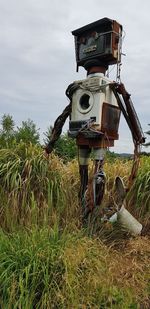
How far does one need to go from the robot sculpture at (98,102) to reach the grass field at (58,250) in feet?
1.27

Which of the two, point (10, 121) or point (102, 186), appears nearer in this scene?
point (102, 186)

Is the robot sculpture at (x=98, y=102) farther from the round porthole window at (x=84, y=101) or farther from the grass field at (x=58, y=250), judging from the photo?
the grass field at (x=58, y=250)

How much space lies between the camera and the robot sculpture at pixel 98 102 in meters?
3.80

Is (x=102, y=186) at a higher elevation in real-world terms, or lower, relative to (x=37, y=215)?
higher

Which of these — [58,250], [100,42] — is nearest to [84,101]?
[100,42]

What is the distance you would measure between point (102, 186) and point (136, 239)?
603mm

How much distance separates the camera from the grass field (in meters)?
2.59

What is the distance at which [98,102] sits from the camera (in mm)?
3779

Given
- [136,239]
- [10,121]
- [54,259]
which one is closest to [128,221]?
[136,239]

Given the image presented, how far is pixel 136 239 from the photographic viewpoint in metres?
3.89

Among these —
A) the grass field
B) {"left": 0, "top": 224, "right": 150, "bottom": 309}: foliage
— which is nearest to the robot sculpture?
the grass field

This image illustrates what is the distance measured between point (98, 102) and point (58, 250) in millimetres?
1500

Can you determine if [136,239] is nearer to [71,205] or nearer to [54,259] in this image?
[71,205]

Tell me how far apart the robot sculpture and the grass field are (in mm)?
388
